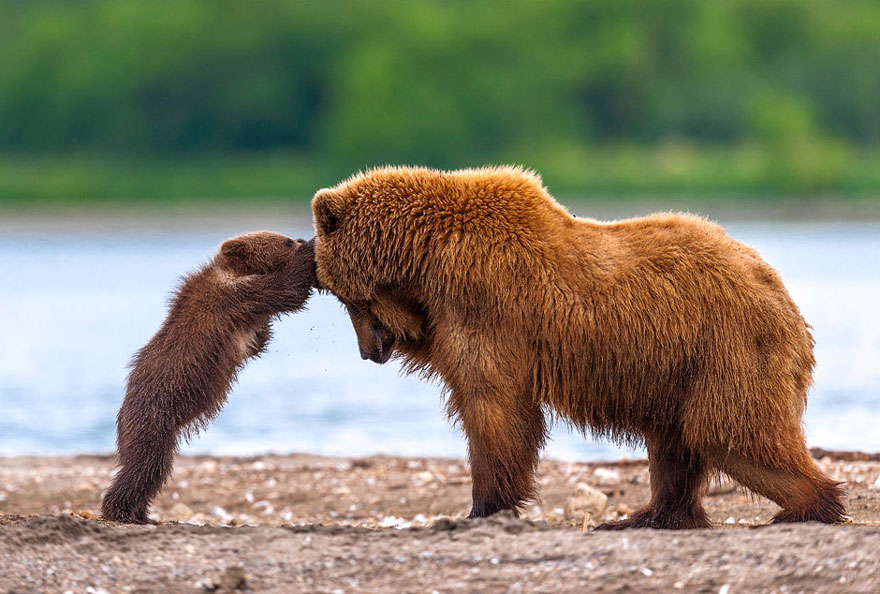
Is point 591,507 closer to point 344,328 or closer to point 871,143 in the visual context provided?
point 344,328

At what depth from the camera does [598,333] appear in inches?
232

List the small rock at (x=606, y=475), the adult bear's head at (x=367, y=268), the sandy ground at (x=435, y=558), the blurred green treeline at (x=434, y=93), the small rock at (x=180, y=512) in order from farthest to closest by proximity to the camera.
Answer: the blurred green treeline at (x=434, y=93)
the small rock at (x=606, y=475)
the small rock at (x=180, y=512)
the adult bear's head at (x=367, y=268)
the sandy ground at (x=435, y=558)

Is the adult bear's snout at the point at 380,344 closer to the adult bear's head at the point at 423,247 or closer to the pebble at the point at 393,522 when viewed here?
the adult bear's head at the point at 423,247

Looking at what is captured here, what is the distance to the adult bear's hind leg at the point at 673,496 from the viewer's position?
20.9ft

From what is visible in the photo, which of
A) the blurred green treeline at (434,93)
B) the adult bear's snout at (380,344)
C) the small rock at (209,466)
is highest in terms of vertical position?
the blurred green treeline at (434,93)

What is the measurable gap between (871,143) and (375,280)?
160ft

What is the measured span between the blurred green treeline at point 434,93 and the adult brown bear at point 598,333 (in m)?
39.3

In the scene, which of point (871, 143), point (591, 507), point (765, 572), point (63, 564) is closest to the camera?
point (765, 572)

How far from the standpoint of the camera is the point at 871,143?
5172 centimetres

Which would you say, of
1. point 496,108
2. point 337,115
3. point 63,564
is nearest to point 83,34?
point 337,115

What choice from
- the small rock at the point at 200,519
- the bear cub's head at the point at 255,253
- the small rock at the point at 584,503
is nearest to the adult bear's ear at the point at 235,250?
the bear cub's head at the point at 255,253

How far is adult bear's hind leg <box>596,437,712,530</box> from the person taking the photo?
6371 millimetres

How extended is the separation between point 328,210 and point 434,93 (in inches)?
1889

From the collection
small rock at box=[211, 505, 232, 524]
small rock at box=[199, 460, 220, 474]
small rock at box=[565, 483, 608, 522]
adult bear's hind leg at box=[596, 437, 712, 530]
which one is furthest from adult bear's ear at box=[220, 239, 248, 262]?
small rock at box=[199, 460, 220, 474]
